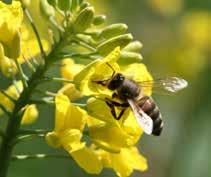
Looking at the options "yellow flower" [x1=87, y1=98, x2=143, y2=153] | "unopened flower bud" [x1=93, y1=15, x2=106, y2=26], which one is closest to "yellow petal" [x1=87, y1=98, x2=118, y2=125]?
"yellow flower" [x1=87, y1=98, x2=143, y2=153]

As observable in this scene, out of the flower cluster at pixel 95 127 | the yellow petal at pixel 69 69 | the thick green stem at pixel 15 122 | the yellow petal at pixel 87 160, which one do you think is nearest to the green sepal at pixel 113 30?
the flower cluster at pixel 95 127

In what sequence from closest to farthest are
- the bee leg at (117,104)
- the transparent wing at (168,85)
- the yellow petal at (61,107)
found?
the yellow petal at (61,107) < the bee leg at (117,104) < the transparent wing at (168,85)

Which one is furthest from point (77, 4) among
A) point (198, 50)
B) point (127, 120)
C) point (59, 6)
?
point (198, 50)

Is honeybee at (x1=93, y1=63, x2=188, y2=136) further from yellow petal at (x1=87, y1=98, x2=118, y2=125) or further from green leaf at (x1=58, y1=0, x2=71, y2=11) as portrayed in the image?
green leaf at (x1=58, y1=0, x2=71, y2=11)

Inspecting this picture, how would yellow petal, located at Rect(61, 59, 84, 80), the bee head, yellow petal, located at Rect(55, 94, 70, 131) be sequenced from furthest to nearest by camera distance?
yellow petal, located at Rect(61, 59, 84, 80), the bee head, yellow petal, located at Rect(55, 94, 70, 131)

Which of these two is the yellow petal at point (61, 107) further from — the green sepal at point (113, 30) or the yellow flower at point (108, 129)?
the green sepal at point (113, 30)

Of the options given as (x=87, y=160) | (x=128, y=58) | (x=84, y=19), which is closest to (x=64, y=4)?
(x=84, y=19)

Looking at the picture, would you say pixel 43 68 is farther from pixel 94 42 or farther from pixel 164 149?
pixel 164 149
